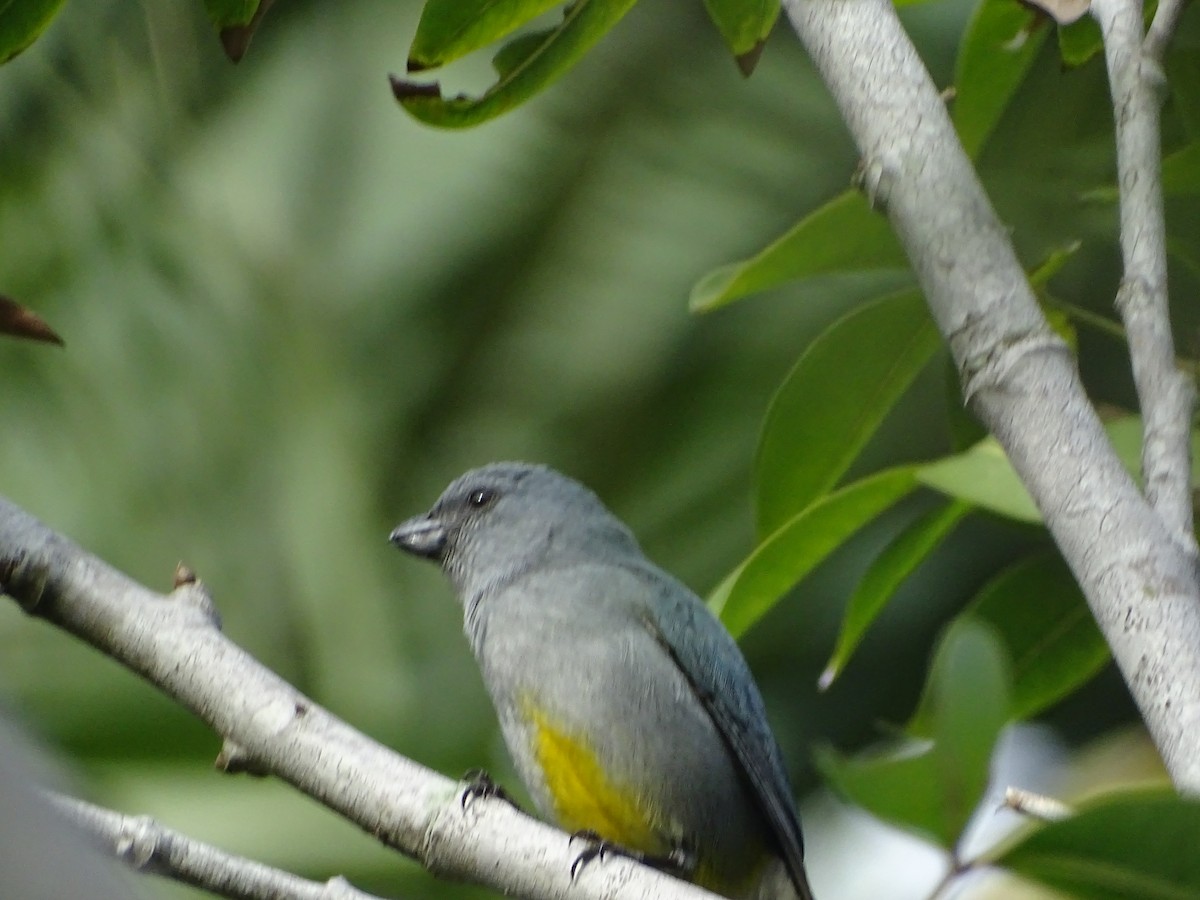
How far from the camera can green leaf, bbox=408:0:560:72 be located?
2146 millimetres

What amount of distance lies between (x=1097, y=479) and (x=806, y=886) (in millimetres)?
1075

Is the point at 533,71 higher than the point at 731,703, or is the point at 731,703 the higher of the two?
the point at 533,71

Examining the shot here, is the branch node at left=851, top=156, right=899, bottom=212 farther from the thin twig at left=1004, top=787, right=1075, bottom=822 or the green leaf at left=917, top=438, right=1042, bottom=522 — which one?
the thin twig at left=1004, top=787, right=1075, bottom=822

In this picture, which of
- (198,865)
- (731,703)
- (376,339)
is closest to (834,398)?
(731,703)

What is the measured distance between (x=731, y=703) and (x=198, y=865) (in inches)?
43.3

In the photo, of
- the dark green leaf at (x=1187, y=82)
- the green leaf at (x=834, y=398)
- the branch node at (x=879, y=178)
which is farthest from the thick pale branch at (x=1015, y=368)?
the dark green leaf at (x=1187, y=82)

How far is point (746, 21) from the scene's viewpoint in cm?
221

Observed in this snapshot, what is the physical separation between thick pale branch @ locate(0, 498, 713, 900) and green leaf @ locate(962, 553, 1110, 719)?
50.7 inches

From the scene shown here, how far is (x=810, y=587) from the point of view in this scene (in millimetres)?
4188

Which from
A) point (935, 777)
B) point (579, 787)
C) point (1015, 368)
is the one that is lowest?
point (579, 787)

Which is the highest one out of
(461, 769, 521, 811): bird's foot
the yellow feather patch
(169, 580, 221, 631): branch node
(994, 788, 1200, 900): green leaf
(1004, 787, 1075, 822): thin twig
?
(169, 580, 221, 631): branch node

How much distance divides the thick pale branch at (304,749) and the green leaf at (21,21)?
74 centimetres

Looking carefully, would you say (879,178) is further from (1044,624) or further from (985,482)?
(1044,624)

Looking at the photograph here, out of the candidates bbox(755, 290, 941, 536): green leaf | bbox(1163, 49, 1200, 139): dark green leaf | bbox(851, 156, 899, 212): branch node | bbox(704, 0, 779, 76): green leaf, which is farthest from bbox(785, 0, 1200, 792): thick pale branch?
bbox(1163, 49, 1200, 139): dark green leaf
